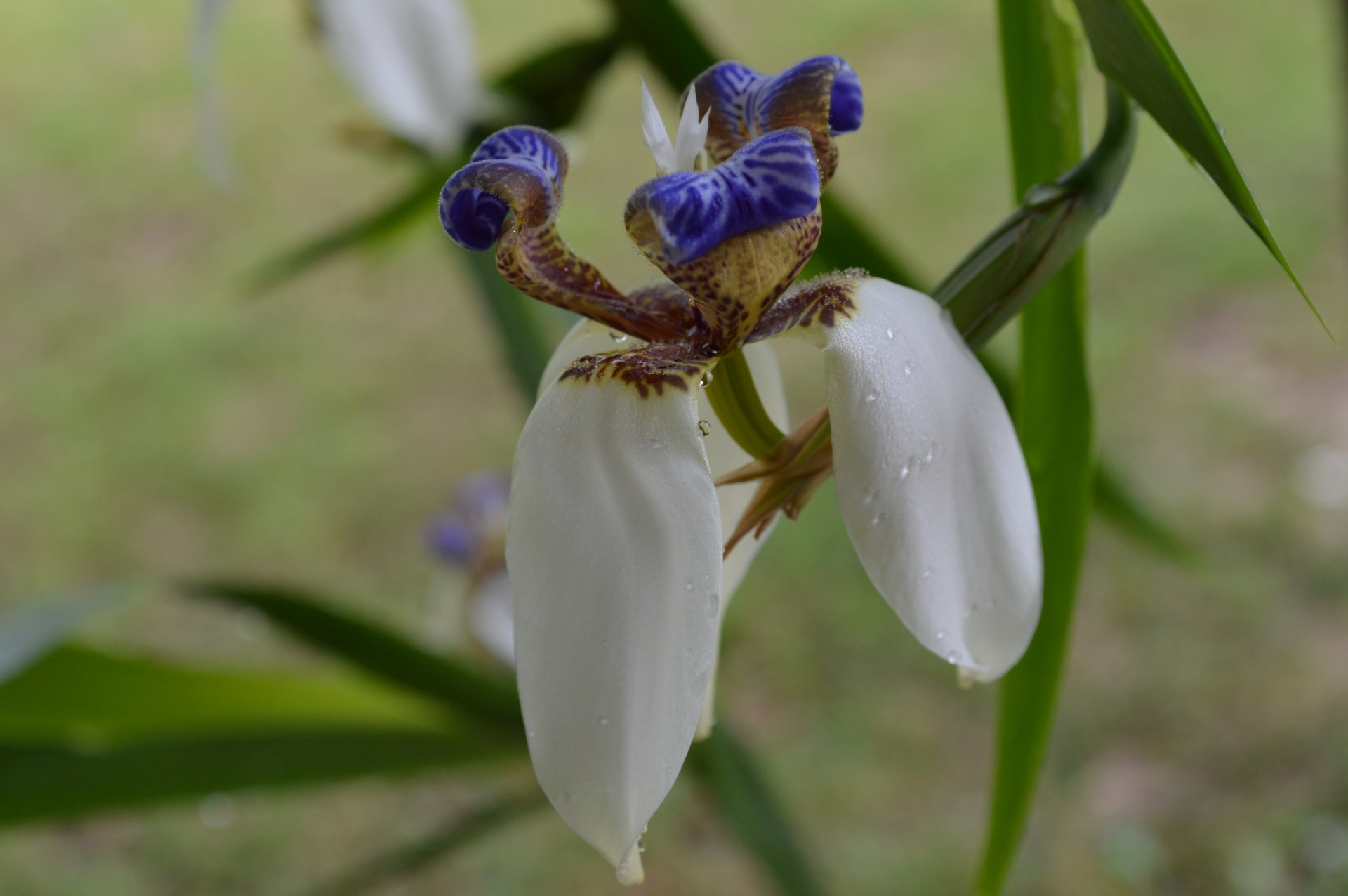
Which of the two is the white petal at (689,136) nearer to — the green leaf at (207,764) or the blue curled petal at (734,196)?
the blue curled petal at (734,196)

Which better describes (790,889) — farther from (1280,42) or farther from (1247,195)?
(1280,42)

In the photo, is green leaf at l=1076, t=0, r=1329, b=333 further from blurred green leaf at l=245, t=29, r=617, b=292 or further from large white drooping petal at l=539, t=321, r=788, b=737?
blurred green leaf at l=245, t=29, r=617, b=292

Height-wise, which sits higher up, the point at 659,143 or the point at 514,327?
the point at 659,143

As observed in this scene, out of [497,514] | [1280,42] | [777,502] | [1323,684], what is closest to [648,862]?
[497,514]

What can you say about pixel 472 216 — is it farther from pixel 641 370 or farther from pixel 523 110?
pixel 523 110

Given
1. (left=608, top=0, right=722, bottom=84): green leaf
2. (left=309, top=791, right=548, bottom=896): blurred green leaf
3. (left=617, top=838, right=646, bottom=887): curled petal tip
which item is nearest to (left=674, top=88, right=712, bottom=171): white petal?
(left=617, top=838, right=646, bottom=887): curled petal tip

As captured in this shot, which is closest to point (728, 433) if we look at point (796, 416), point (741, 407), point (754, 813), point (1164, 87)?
point (741, 407)

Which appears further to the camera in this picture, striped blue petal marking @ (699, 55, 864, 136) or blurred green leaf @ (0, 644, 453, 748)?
blurred green leaf @ (0, 644, 453, 748)
